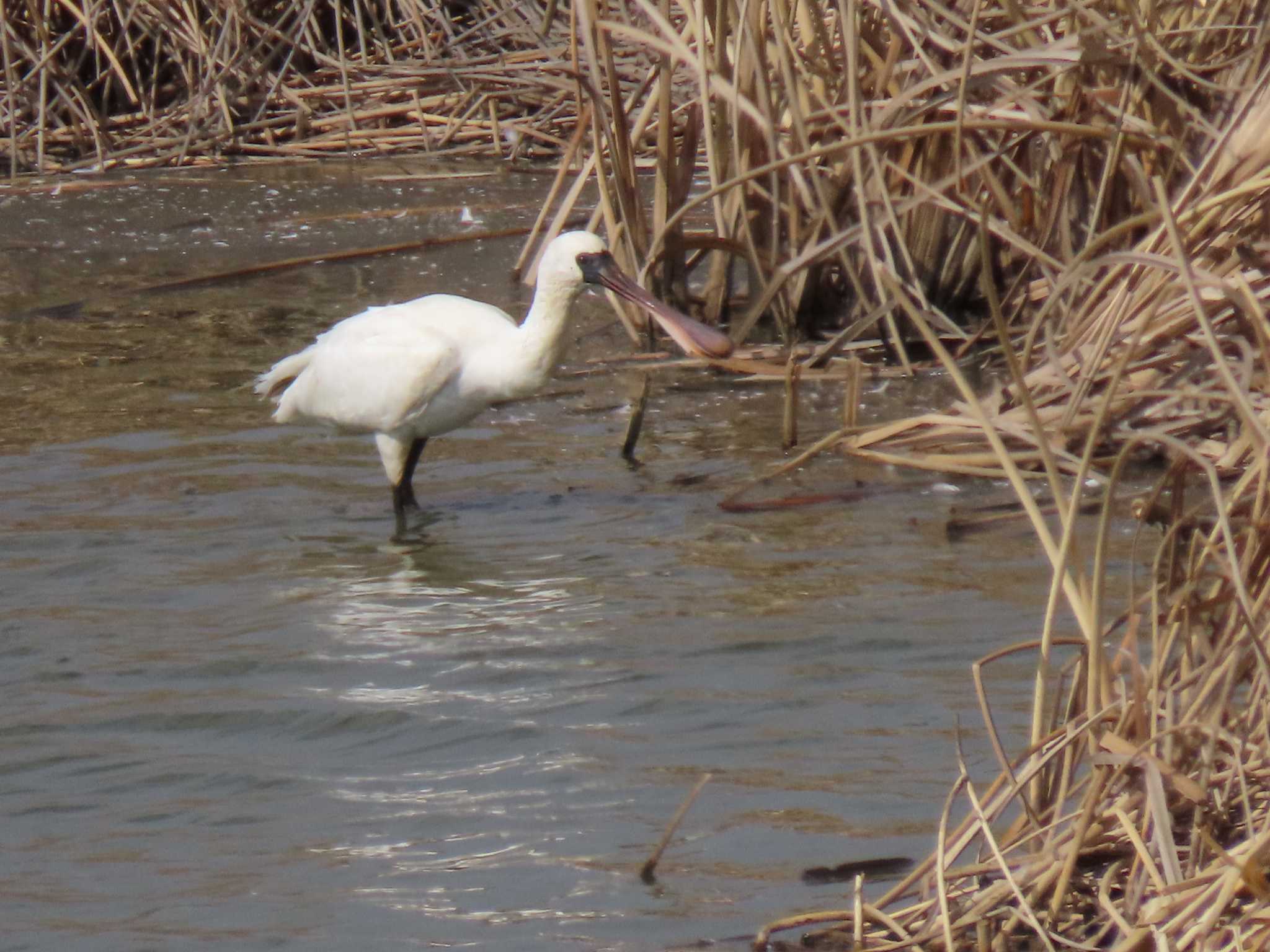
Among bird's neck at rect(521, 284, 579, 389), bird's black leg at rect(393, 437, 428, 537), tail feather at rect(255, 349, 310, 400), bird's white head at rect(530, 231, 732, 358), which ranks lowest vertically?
bird's black leg at rect(393, 437, 428, 537)

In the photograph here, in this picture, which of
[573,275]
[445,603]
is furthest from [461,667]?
[573,275]

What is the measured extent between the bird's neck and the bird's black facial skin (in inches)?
3.5

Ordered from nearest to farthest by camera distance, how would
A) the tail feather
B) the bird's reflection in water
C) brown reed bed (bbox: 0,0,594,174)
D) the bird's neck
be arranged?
1. the bird's reflection in water
2. the bird's neck
3. the tail feather
4. brown reed bed (bbox: 0,0,594,174)

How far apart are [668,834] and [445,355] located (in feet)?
10.0

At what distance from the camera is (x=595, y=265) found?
5418 mm

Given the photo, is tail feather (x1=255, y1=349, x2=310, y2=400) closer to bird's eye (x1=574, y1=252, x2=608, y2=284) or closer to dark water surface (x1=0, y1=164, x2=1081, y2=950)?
dark water surface (x1=0, y1=164, x2=1081, y2=950)

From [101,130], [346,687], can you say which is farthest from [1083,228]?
[101,130]

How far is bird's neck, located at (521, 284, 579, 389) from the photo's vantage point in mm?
5301

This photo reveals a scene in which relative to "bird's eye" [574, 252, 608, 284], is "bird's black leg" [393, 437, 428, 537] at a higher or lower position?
lower

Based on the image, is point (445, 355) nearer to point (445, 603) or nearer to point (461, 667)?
point (445, 603)

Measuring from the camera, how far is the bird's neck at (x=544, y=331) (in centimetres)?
530

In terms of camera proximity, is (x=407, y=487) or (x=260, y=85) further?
(x=260, y=85)

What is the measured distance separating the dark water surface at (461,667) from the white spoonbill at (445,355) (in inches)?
9.2

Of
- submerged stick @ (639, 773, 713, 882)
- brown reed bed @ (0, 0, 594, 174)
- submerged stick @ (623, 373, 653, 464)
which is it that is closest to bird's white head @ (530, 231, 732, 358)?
submerged stick @ (623, 373, 653, 464)
